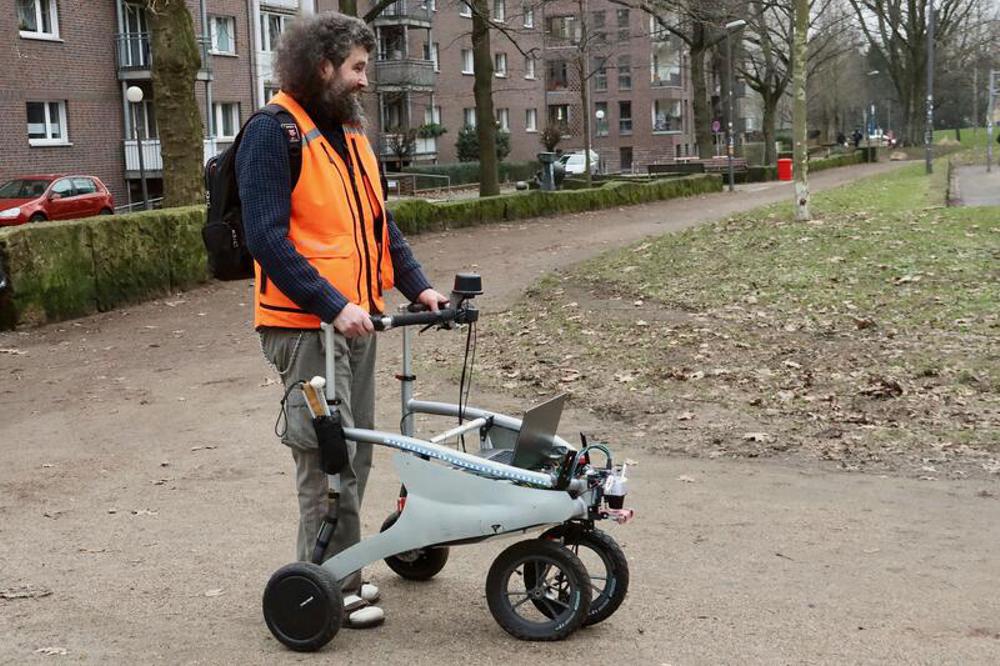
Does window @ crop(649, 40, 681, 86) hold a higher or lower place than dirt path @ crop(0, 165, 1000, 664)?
higher

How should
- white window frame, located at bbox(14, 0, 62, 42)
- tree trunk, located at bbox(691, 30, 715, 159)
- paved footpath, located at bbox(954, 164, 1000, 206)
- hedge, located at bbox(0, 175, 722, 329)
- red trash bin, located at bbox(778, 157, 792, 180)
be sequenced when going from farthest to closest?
1. tree trunk, located at bbox(691, 30, 715, 159)
2. red trash bin, located at bbox(778, 157, 792, 180)
3. white window frame, located at bbox(14, 0, 62, 42)
4. paved footpath, located at bbox(954, 164, 1000, 206)
5. hedge, located at bbox(0, 175, 722, 329)

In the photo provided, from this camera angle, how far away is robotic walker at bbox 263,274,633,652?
3973 mm

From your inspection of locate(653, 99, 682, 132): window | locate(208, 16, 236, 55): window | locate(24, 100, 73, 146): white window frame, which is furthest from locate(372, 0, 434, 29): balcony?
locate(653, 99, 682, 132): window

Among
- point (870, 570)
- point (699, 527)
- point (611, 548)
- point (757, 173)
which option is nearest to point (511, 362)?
point (699, 527)

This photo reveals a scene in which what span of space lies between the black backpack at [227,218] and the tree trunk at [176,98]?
13.8m

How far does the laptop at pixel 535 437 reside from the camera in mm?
4059

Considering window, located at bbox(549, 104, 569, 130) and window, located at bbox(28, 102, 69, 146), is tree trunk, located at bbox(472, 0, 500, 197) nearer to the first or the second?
window, located at bbox(28, 102, 69, 146)

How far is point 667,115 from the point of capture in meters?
85.8

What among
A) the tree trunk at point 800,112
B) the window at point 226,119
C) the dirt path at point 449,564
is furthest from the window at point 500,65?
the dirt path at point 449,564

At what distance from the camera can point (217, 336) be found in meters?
12.1

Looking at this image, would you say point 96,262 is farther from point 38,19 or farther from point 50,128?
point 38,19

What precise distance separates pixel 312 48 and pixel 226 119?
41.7 meters

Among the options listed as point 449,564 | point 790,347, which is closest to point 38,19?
point 790,347

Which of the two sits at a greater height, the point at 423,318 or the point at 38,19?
the point at 38,19
